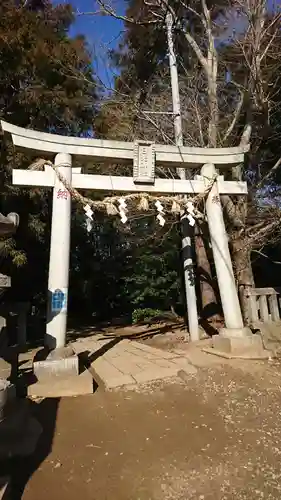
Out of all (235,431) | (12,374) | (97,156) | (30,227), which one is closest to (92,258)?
(30,227)

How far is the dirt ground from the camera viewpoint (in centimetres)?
246

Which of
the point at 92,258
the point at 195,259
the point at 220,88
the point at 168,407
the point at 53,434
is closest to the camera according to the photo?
the point at 53,434

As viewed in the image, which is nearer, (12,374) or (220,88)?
(12,374)

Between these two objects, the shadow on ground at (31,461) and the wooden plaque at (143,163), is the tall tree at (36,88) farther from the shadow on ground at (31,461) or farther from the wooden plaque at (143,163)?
the shadow on ground at (31,461)

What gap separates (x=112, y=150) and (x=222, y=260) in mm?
2700

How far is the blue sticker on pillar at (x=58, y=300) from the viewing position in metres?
4.97

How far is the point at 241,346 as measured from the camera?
18.8 feet

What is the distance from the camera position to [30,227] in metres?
9.24

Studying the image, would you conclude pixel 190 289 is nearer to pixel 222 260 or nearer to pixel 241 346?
pixel 222 260

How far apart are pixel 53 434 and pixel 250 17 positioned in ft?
26.8

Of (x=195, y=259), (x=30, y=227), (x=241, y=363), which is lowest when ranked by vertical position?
(x=241, y=363)

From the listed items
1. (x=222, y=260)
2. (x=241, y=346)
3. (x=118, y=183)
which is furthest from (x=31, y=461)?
(x=222, y=260)

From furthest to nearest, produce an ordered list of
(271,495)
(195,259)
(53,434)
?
(195,259), (53,434), (271,495)

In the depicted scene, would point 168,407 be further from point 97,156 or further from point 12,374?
point 97,156
